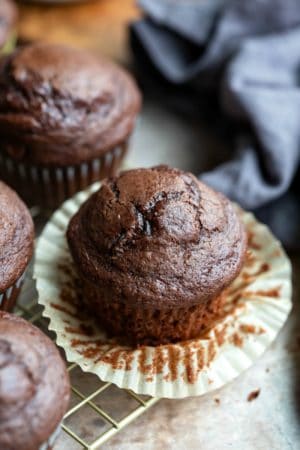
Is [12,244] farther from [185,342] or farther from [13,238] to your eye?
[185,342]

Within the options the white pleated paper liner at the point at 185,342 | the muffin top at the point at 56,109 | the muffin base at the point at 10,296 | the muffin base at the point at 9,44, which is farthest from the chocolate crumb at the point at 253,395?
the muffin base at the point at 9,44

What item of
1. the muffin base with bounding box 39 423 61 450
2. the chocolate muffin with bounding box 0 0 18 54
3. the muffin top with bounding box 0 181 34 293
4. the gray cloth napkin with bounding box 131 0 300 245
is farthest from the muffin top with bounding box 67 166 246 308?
the chocolate muffin with bounding box 0 0 18 54

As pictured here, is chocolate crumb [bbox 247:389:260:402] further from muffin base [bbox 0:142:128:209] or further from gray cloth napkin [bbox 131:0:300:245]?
muffin base [bbox 0:142:128:209]

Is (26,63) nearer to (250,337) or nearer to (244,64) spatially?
(244,64)

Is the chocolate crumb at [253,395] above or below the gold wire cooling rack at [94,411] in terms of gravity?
above

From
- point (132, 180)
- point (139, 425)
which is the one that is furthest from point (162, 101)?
point (139, 425)

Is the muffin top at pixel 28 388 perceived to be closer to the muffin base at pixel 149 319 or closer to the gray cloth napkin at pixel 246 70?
the muffin base at pixel 149 319
